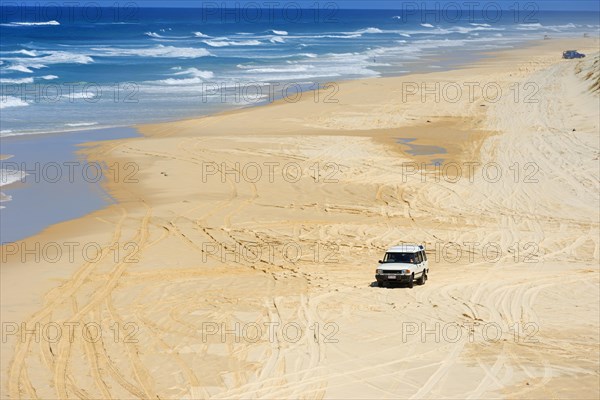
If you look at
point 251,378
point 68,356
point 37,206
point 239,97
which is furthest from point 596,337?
point 239,97

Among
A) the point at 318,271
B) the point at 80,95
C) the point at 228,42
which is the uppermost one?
the point at 228,42

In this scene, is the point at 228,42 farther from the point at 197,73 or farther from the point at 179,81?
the point at 179,81

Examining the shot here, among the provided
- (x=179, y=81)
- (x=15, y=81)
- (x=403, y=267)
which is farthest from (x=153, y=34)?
(x=403, y=267)

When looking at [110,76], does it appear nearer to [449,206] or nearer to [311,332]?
[449,206]

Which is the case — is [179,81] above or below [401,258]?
above

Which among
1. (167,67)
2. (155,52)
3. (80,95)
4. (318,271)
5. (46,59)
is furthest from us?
(155,52)

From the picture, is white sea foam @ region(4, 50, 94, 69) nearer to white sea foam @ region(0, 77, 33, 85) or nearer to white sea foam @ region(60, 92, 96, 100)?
white sea foam @ region(0, 77, 33, 85)

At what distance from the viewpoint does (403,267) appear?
1877cm

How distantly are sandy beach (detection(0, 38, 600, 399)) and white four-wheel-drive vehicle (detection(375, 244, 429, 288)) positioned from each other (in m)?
0.30

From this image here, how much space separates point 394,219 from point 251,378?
11528mm

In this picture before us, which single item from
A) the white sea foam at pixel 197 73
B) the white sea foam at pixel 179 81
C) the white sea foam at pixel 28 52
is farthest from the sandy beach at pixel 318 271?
the white sea foam at pixel 28 52

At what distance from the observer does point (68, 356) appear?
15.3m

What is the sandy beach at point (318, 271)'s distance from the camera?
14.5m

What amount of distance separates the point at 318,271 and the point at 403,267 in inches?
97.9
